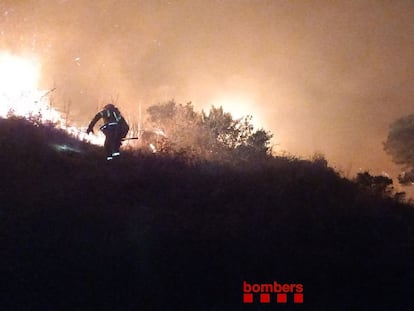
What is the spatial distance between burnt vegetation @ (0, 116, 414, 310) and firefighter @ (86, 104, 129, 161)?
1.00ft

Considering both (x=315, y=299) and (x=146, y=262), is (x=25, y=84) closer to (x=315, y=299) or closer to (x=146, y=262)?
(x=146, y=262)

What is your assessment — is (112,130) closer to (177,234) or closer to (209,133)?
(177,234)

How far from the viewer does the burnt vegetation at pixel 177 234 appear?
267 inches

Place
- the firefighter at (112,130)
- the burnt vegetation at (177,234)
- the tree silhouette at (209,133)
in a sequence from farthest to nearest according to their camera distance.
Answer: the tree silhouette at (209,133) < the firefighter at (112,130) < the burnt vegetation at (177,234)

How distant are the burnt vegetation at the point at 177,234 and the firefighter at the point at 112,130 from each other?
0.30 metres

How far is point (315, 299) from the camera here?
24.2 feet

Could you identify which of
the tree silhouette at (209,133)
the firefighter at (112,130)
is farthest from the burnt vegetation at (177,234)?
the tree silhouette at (209,133)

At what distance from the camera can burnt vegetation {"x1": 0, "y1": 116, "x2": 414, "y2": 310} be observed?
6.78 metres

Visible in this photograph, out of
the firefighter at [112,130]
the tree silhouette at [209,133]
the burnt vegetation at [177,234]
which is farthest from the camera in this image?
the tree silhouette at [209,133]

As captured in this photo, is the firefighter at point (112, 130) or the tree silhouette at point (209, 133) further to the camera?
the tree silhouette at point (209, 133)

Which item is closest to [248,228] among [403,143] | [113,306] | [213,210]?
[213,210]

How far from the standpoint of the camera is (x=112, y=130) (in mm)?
11469

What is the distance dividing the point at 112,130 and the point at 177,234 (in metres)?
4.15

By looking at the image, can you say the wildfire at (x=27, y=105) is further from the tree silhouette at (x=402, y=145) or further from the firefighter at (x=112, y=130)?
the tree silhouette at (x=402, y=145)
